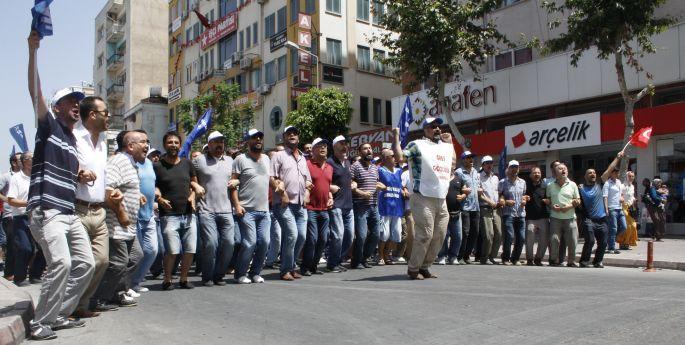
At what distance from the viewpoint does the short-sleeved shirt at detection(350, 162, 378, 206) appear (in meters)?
10.2

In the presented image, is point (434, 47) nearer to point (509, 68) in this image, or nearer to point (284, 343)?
point (509, 68)

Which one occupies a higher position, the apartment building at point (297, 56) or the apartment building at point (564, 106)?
the apartment building at point (297, 56)

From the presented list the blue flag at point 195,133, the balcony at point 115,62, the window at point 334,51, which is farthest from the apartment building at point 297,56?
the balcony at point 115,62

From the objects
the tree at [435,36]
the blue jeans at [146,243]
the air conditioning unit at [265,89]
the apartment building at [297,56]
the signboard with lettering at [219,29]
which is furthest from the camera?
the signboard with lettering at [219,29]

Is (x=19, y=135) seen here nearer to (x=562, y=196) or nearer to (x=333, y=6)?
(x=562, y=196)

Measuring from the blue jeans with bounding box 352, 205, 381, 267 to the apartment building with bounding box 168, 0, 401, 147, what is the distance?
22538 mm

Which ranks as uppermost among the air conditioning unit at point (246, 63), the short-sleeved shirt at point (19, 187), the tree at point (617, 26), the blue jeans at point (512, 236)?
the air conditioning unit at point (246, 63)

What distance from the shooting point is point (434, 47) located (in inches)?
832

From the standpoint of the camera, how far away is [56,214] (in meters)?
5.05

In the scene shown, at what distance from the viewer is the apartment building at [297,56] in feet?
118

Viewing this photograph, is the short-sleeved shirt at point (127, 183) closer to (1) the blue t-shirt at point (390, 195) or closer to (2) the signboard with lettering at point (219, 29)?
(1) the blue t-shirt at point (390, 195)

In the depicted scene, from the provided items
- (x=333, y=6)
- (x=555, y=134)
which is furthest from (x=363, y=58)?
(x=555, y=134)

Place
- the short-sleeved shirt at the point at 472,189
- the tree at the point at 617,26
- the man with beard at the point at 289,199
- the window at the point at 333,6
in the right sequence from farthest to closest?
the window at the point at 333,6, the tree at the point at 617,26, the short-sleeved shirt at the point at 472,189, the man with beard at the point at 289,199

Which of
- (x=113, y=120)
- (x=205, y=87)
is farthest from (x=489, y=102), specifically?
(x=113, y=120)
